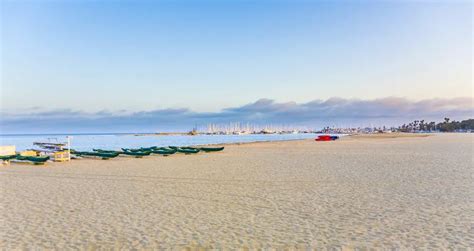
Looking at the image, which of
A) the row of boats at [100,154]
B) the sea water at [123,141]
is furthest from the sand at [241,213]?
the sea water at [123,141]

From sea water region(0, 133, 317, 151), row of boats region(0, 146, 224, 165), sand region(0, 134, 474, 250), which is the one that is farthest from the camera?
sea water region(0, 133, 317, 151)

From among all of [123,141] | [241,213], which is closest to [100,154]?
[241,213]

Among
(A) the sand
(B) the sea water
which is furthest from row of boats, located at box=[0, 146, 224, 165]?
(A) the sand

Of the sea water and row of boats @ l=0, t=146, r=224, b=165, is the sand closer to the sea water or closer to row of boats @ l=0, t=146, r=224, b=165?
row of boats @ l=0, t=146, r=224, b=165

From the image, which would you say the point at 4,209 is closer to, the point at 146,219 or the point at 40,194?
the point at 40,194

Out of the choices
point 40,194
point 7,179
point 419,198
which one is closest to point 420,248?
point 419,198

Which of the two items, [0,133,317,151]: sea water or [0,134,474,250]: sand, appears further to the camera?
[0,133,317,151]: sea water

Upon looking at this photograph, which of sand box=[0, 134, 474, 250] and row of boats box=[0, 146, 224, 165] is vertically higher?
row of boats box=[0, 146, 224, 165]

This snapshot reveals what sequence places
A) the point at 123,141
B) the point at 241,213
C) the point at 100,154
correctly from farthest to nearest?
the point at 123,141
the point at 100,154
the point at 241,213

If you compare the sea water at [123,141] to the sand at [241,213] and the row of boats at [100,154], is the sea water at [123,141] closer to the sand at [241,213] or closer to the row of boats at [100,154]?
the row of boats at [100,154]

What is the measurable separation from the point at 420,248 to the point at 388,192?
4916 millimetres

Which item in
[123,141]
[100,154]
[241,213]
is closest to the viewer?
[241,213]

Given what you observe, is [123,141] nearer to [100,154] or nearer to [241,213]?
[100,154]

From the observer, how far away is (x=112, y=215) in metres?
7.41
